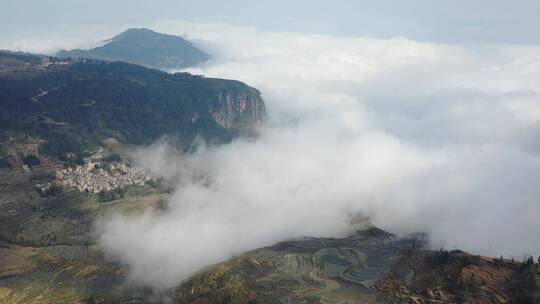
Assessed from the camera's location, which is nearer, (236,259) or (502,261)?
(502,261)

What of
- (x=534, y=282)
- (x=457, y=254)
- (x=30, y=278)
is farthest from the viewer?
(x=30, y=278)

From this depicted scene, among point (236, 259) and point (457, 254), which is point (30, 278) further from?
point (457, 254)

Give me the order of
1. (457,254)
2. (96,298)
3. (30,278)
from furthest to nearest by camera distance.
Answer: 1. (30,278)
2. (96,298)
3. (457,254)

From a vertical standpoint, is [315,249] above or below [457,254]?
below

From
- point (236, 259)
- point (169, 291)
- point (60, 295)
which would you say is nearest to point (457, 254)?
point (236, 259)

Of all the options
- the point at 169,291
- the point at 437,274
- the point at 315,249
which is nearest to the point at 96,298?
the point at 169,291

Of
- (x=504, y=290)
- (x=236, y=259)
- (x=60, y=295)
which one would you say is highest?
(x=504, y=290)

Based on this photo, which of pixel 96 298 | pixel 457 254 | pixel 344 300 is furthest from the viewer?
pixel 96 298

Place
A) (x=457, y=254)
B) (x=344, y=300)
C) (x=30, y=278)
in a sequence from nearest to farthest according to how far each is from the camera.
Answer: (x=344, y=300)
(x=457, y=254)
(x=30, y=278)

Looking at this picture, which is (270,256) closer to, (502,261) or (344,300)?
(344,300)
